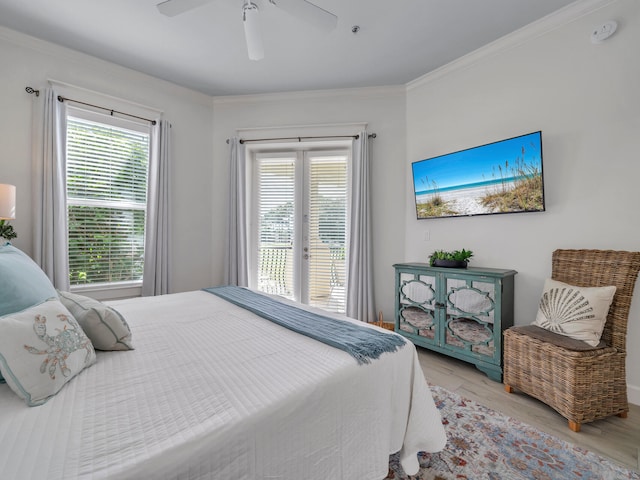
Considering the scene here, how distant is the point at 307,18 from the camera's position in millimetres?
1949

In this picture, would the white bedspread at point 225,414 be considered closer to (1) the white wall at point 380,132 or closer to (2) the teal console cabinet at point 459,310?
(2) the teal console cabinet at point 459,310

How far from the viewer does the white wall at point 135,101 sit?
2510 mm

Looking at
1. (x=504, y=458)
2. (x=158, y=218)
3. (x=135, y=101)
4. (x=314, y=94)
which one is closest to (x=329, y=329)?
(x=504, y=458)

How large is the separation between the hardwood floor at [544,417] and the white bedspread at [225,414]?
0.89m

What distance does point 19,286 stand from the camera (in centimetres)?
112

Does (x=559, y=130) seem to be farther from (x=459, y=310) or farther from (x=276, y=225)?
(x=276, y=225)

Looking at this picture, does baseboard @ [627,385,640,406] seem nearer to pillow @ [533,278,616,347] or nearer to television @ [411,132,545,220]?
pillow @ [533,278,616,347]

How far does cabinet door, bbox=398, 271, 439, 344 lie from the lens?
269 centimetres

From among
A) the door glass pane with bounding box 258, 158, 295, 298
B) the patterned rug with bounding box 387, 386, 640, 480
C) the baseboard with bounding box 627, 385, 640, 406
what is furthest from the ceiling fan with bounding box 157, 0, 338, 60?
the baseboard with bounding box 627, 385, 640, 406

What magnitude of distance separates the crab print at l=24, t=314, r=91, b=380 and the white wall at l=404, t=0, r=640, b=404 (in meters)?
2.95

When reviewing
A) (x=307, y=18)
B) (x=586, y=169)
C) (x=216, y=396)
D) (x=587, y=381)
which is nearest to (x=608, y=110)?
(x=586, y=169)

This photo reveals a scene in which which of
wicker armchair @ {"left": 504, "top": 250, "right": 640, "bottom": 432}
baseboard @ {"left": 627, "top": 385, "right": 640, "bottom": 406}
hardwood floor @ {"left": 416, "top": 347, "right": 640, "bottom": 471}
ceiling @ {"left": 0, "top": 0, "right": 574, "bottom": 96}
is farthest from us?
ceiling @ {"left": 0, "top": 0, "right": 574, "bottom": 96}

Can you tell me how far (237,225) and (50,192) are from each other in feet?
5.65

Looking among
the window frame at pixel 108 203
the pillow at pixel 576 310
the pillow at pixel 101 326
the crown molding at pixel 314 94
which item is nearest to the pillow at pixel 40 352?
the pillow at pixel 101 326
